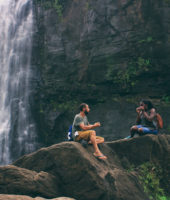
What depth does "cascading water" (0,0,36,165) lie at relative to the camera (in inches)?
563

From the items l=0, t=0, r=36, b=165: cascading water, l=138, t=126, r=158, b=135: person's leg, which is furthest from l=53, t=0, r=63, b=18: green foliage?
l=138, t=126, r=158, b=135: person's leg

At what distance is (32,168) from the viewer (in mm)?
6617

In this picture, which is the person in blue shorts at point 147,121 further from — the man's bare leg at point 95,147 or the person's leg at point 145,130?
the man's bare leg at point 95,147

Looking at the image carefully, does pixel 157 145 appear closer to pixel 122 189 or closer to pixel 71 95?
pixel 122 189

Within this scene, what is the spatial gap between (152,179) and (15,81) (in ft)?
34.9

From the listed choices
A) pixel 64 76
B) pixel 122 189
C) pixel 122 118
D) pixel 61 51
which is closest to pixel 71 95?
pixel 64 76

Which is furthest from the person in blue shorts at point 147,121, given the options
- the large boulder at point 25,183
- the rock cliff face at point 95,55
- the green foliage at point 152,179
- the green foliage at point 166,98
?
the rock cliff face at point 95,55

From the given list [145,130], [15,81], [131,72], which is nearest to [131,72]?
[131,72]

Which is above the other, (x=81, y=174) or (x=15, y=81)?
(x=15, y=81)

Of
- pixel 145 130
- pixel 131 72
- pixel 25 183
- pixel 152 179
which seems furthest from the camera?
pixel 131 72

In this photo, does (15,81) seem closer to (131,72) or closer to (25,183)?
(131,72)

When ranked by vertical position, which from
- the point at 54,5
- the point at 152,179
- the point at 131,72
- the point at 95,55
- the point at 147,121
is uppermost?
the point at 54,5

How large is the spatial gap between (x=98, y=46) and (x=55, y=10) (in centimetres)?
389

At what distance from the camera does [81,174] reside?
20.0 feet
